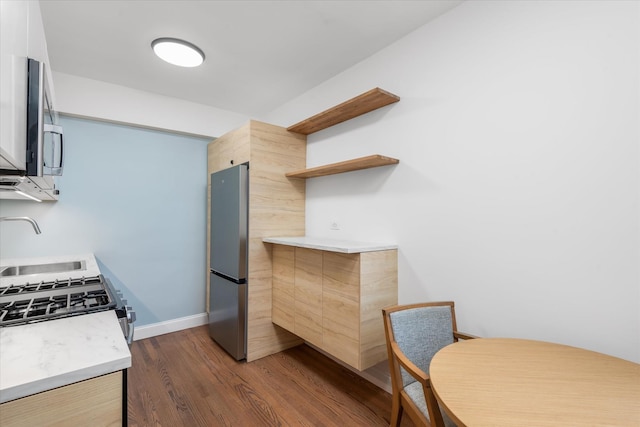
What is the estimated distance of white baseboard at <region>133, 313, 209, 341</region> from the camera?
3.06 metres

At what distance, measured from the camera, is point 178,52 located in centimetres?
226

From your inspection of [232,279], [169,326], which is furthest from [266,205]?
[169,326]

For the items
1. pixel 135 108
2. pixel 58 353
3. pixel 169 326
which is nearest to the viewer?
pixel 58 353

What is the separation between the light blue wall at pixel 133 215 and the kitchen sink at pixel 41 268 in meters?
0.55

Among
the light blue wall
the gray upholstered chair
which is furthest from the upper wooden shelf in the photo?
the light blue wall

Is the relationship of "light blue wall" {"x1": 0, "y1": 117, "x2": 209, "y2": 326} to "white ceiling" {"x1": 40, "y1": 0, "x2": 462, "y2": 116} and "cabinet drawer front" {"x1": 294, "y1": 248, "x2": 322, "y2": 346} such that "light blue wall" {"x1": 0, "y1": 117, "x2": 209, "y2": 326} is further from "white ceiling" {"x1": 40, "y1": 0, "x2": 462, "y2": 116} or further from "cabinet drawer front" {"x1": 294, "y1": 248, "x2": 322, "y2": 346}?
"cabinet drawer front" {"x1": 294, "y1": 248, "x2": 322, "y2": 346}

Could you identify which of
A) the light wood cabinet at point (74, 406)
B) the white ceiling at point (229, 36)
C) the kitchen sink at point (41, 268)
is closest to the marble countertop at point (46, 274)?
the kitchen sink at point (41, 268)

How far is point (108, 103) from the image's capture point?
9.39ft

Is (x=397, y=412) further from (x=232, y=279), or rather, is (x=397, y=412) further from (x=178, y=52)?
(x=178, y=52)

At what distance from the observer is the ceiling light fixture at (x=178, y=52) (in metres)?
2.18

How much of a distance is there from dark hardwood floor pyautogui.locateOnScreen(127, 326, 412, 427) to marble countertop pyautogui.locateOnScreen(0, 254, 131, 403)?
120 centimetres

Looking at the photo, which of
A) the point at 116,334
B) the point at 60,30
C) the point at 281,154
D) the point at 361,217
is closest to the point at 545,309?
the point at 361,217

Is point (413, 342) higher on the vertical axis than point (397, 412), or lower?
higher

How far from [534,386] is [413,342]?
0.57 metres
